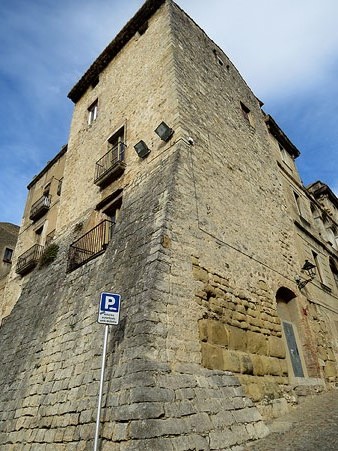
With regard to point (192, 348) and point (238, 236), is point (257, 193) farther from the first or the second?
point (192, 348)

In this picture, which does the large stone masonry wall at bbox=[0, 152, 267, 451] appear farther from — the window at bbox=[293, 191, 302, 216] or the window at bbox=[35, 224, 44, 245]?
the window at bbox=[293, 191, 302, 216]

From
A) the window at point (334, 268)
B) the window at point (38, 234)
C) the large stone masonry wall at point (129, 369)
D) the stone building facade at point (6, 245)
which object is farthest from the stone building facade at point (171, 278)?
the stone building facade at point (6, 245)

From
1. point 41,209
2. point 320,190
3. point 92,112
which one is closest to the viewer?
point 92,112

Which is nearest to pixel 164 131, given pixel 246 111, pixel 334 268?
pixel 246 111

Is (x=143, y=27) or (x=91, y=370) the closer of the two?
(x=91, y=370)

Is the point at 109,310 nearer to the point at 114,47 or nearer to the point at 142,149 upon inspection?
the point at 142,149

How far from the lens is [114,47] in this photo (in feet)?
42.0

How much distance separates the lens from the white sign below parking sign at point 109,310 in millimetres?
4258

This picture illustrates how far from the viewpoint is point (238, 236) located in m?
7.56

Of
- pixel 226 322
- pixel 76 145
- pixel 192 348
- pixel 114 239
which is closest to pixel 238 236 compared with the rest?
pixel 226 322

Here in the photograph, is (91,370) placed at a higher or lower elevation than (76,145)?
lower

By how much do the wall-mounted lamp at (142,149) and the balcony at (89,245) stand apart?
1982mm

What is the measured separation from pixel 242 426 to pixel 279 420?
148 cm

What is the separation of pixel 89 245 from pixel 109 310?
4.51 meters
